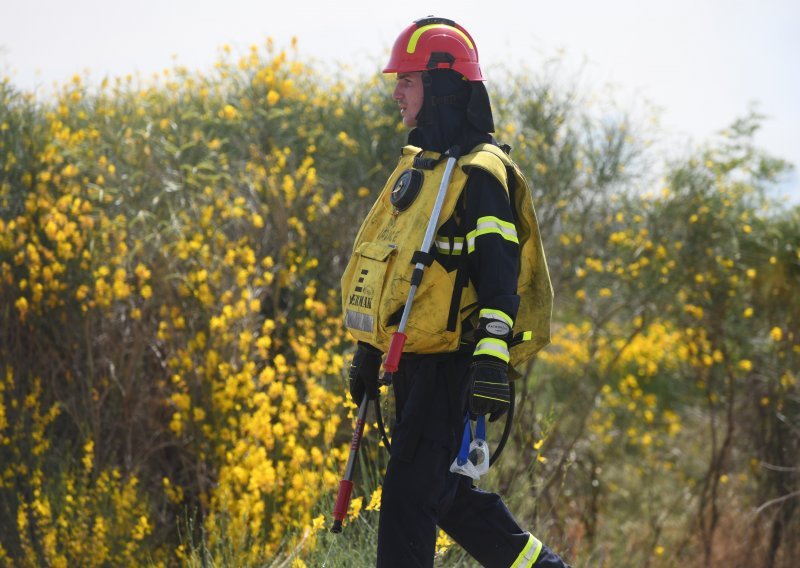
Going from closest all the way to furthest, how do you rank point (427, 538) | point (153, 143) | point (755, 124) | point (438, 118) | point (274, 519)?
1. point (427, 538)
2. point (438, 118)
3. point (274, 519)
4. point (153, 143)
5. point (755, 124)

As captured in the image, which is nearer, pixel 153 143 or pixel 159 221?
pixel 159 221

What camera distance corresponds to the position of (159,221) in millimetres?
6523

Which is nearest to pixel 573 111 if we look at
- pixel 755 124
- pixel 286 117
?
pixel 755 124

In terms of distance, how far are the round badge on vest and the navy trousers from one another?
0.49 meters

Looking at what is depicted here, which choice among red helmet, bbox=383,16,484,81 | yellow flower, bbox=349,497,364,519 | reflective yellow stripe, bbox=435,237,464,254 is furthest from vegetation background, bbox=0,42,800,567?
red helmet, bbox=383,16,484,81

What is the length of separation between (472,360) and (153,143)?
455 centimetres

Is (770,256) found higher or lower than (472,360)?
higher

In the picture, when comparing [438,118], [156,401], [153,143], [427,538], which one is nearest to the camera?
[427,538]

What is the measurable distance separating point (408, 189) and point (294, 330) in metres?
3.56

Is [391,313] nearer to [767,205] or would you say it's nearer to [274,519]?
[274,519]

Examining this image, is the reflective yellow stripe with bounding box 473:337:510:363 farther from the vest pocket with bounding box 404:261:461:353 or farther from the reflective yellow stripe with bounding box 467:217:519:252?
the reflective yellow stripe with bounding box 467:217:519:252

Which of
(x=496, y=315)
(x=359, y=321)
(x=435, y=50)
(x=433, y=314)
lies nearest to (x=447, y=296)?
(x=433, y=314)

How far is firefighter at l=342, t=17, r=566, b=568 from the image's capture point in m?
3.14

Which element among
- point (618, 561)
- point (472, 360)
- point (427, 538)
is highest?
point (472, 360)
